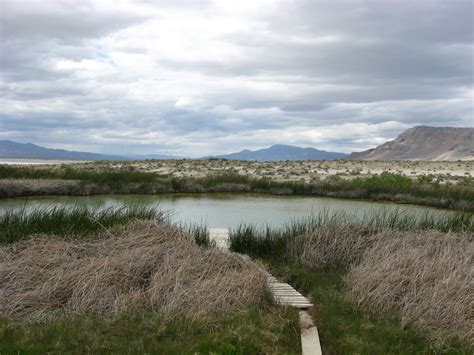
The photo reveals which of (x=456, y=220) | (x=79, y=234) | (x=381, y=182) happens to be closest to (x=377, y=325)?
(x=79, y=234)

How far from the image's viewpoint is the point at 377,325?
6.33 metres

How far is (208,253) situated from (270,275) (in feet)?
3.55

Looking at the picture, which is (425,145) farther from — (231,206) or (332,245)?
(332,245)

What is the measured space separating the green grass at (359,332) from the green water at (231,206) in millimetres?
7417

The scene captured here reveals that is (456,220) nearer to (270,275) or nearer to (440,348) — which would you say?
(270,275)

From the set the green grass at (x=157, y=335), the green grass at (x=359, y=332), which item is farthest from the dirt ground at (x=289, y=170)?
the green grass at (x=157, y=335)

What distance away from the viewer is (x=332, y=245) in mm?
9609

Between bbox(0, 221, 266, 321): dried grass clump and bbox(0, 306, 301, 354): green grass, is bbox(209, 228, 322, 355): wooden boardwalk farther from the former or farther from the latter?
bbox(0, 221, 266, 321): dried grass clump

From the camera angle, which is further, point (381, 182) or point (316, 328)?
point (381, 182)

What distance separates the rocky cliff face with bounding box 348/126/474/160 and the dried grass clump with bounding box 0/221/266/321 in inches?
4902

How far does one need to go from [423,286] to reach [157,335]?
3787 mm

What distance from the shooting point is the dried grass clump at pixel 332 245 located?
953cm

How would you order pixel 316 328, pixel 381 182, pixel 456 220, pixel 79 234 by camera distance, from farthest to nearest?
pixel 381 182 → pixel 456 220 → pixel 79 234 → pixel 316 328

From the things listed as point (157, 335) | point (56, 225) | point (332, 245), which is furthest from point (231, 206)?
point (157, 335)
